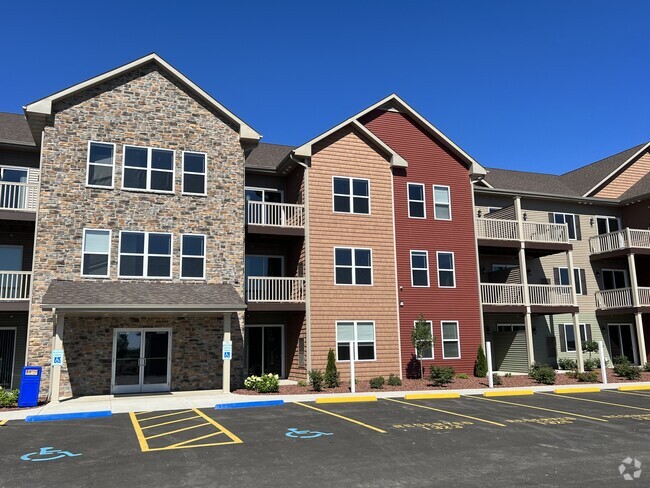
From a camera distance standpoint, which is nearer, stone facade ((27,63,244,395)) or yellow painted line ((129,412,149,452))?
yellow painted line ((129,412,149,452))

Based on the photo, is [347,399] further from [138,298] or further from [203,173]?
[203,173]

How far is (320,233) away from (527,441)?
1339 centimetres

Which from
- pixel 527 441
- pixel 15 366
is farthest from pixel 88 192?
pixel 527 441

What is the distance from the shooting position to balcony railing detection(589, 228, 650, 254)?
2812 cm

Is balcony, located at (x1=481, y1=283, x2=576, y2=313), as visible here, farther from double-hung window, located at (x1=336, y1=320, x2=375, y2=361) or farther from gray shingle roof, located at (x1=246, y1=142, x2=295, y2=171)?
gray shingle roof, located at (x1=246, y1=142, x2=295, y2=171)

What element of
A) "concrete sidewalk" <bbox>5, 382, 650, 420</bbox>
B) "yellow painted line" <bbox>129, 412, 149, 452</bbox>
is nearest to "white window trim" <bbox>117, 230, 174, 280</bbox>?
"concrete sidewalk" <bbox>5, 382, 650, 420</bbox>

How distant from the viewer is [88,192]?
19.3 m

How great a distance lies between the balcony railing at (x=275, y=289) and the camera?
21517mm

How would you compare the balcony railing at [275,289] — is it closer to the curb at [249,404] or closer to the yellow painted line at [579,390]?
the curb at [249,404]

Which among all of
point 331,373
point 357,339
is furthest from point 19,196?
point 357,339

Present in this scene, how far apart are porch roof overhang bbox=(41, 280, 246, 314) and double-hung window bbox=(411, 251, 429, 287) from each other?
8288 millimetres

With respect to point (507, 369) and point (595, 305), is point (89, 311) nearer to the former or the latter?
point (507, 369)

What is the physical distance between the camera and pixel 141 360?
62.8 feet

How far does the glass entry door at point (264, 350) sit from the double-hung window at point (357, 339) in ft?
10.2
